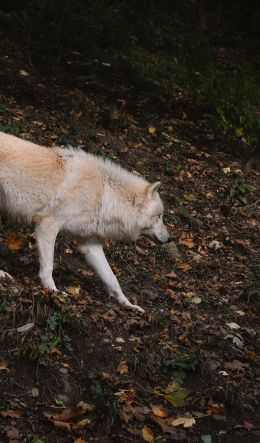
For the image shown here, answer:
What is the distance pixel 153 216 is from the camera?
712 cm

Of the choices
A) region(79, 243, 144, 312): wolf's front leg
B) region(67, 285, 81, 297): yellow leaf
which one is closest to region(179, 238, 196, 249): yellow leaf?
region(79, 243, 144, 312): wolf's front leg

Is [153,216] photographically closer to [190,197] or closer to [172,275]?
[172,275]

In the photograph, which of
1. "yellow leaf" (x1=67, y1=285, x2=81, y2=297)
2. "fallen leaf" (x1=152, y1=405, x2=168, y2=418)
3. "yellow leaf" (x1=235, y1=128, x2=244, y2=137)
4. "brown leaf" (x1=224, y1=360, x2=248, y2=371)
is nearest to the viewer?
"fallen leaf" (x1=152, y1=405, x2=168, y2=418)

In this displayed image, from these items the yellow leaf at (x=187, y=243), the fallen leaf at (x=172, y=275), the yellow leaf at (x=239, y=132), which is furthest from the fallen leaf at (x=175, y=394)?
the yellow leaf at (x=239, y=132)

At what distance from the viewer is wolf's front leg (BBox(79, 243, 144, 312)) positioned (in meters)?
6.98

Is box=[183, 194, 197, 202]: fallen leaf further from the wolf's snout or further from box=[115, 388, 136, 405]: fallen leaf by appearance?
box=[115, 388, 136, 405]: fallen leaf

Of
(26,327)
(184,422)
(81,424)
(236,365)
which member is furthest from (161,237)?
(81,424)

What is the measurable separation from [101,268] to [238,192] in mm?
4445

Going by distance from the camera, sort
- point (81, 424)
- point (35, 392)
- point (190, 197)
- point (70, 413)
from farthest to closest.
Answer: point (190, 197) → point (35, 392) → point (70, 413) → point (81, 424)

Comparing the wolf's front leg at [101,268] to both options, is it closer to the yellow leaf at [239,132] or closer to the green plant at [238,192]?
the green plant at [238,192]

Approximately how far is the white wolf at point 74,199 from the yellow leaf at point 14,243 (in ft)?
2.89

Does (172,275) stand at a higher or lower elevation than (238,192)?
lower

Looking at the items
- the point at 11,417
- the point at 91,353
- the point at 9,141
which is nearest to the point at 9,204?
the point at 9,141

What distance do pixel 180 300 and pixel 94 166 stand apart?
201 cm
